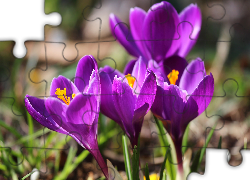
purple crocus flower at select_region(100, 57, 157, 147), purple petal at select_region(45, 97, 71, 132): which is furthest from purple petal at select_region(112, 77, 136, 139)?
purple petal at select_region(45, 97, 71, 132)

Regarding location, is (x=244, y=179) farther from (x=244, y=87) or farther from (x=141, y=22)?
(x=244, y=87)

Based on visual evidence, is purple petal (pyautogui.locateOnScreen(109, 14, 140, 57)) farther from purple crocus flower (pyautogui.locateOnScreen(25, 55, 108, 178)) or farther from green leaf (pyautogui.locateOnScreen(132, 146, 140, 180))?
green leaf (pyautogui.locateOnScreen(132, 146, 140, 180))

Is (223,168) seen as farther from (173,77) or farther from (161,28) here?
(161,28)

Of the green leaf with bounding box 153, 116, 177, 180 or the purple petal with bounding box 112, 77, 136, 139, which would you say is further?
the green leaf with bounding box 153, 116, 177, 180

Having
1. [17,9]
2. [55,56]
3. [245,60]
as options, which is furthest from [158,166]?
[55,56]

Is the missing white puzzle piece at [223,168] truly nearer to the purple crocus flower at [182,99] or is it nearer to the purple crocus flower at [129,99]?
the purple crocus flower at [182,99]
